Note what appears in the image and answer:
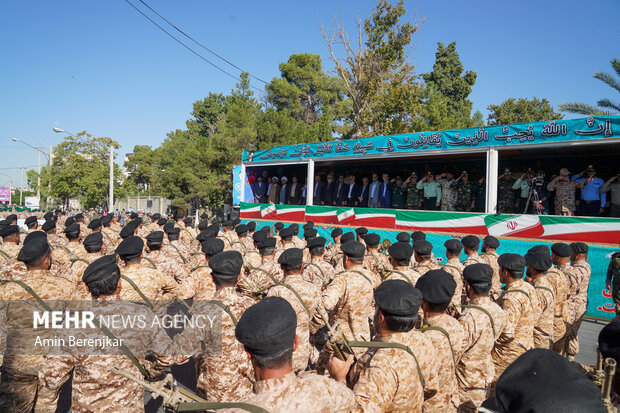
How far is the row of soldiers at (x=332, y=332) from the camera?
6.24 ft

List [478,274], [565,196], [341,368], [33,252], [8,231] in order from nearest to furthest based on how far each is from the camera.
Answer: [341,368] → [478,274] → [33,252] → [8,231] → [565,196]

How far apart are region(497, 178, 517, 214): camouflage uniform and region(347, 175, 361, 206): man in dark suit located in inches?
203

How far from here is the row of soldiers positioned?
6.24ft

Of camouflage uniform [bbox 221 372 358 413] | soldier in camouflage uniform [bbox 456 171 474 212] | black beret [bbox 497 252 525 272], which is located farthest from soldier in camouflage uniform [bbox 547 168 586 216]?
camouflage uniform [bbox 221 372 358 413]

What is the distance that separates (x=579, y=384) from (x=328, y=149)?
12707mm

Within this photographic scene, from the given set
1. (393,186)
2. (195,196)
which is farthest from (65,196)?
(393,186)

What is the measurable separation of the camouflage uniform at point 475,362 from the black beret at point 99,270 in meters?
3.02

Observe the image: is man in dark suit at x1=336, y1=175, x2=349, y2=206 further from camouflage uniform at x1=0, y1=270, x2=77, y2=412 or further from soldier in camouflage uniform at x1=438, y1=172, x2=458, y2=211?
camouflage uniform at x1=0, y1=270, x2=77, y2=412

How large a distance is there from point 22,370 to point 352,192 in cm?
1247

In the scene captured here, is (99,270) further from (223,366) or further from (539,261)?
(539,261)

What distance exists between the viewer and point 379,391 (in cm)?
212

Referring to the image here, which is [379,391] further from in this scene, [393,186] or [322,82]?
[322,82]

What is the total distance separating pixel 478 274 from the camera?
3604mm

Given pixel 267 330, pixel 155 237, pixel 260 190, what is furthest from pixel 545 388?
pixel 260 190
